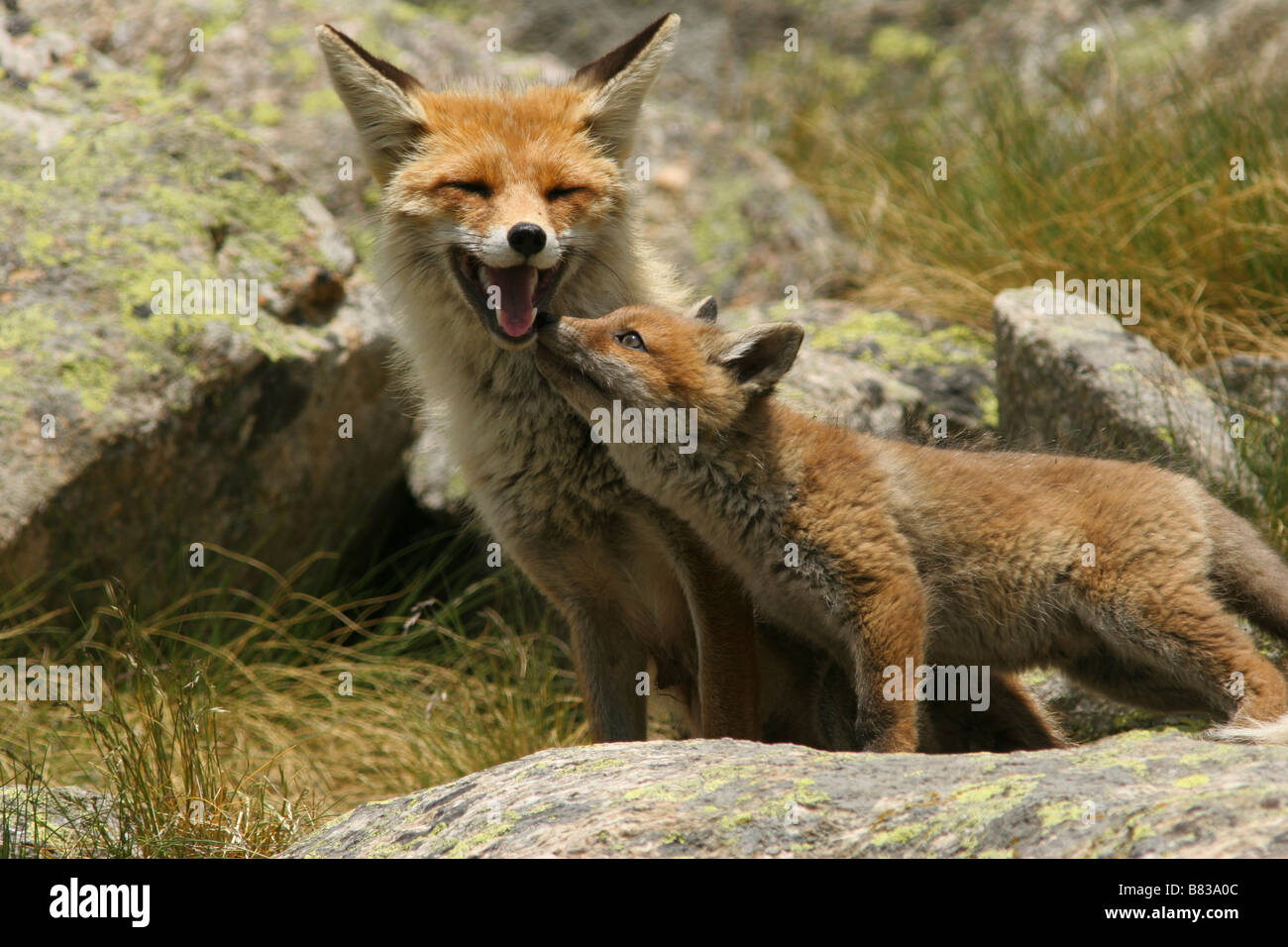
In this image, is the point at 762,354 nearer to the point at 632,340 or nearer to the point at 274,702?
the point at 632,340

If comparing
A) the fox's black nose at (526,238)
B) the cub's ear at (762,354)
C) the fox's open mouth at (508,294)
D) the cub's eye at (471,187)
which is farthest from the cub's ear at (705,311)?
the cub's eye at (471,187)

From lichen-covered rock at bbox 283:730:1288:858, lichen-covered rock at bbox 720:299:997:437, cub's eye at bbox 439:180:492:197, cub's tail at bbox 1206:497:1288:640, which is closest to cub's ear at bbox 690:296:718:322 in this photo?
cub's eye at bbox 439:180:492:197

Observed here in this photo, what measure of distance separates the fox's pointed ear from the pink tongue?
0.88 meters

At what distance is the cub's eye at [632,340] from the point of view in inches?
183

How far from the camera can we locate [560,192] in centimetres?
485

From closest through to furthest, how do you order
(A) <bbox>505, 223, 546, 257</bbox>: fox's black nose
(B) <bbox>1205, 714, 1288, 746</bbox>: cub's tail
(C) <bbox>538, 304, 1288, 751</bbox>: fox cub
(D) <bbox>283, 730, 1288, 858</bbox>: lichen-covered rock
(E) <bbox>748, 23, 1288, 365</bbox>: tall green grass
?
1. (D) <bbox>283, 730, 1288, 858</bbox>: lichen-covered rock
2. (B) <bbox>1205, 714, 1288, 746</bbox>: cub's tail
3. (C) <bbox>538, 304, 1288, 751</bbox>: fox cub
4. (A) <bbox>505, 223, 546, 257</bbox>: fox's black nose
5. (E) <bbox>748, 23, 1288, 365</bbox>: tall green grass

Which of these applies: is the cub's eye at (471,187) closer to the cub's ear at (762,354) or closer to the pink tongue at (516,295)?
the pink tongue at (516,295)

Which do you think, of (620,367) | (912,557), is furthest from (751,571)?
(620,367)

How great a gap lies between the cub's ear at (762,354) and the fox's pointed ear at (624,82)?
3.97 feet

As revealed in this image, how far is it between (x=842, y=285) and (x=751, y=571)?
5269mm

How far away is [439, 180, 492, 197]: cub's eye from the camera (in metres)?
4.75

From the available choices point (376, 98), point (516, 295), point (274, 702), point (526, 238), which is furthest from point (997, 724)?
point (376, 98)

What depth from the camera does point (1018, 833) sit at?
3.06 m

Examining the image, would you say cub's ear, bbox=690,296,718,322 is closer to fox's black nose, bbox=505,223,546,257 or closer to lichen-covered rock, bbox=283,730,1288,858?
fox's black nose, bbox=505,223,546,257
